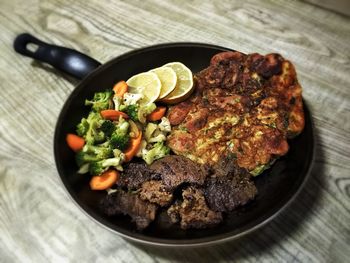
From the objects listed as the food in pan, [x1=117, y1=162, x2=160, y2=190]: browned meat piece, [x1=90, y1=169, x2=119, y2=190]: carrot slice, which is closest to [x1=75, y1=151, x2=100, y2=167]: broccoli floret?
the food in pan

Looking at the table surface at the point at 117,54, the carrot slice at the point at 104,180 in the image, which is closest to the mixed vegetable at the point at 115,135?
the carrot slice at the point at 104,180

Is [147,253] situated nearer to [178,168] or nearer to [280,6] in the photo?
[178,168]

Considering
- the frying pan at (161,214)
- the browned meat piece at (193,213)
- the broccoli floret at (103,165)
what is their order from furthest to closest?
the broccoli floret at (103,165) → the browned meat piece at (193,213) → the frying pan at (161,214)

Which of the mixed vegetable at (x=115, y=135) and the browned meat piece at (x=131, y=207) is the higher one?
the mixed vegetable at (x=115, y=135)

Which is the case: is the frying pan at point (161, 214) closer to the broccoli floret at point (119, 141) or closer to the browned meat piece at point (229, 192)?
the browned meat piece at point (229, 192)

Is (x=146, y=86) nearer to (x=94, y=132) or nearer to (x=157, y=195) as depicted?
(x=94, y=132)

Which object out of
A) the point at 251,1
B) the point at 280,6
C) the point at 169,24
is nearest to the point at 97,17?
the point at 169,24

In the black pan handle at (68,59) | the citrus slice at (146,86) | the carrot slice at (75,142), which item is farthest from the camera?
the black pan handle at (68,59)
